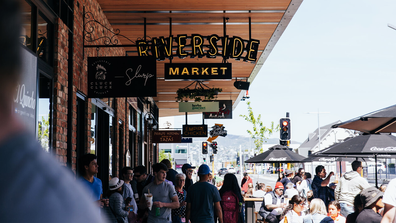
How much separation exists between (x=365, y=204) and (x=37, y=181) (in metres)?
5.98

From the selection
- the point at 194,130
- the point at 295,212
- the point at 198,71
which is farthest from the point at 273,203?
the point at 194,130

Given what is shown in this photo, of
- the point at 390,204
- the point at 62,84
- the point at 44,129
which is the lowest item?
the point at 390,204

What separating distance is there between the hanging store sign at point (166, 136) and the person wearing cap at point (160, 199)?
11693 millimetres

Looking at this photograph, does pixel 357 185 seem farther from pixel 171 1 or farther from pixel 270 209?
pixel 171 1

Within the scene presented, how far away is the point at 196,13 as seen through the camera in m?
→ 9.03

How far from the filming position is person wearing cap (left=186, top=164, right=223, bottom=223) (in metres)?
6.41

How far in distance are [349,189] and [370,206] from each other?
3719mm

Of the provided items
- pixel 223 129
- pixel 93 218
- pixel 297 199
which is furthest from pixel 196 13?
pixel 223 129

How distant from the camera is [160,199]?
6355 millimetres

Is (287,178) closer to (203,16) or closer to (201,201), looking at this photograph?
(203,16)

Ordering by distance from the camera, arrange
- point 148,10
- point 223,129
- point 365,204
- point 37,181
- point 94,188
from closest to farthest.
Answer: point 37,181, point 94,188, point 365,204, point 148,10, point 223,129

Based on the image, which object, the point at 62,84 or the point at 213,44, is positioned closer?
the point at 62,84

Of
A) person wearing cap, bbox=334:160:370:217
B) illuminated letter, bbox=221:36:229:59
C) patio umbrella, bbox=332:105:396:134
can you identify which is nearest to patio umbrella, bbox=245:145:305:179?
person wearing cap, bbox=334:160:370:217

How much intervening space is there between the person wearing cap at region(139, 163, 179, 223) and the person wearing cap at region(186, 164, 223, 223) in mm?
304
